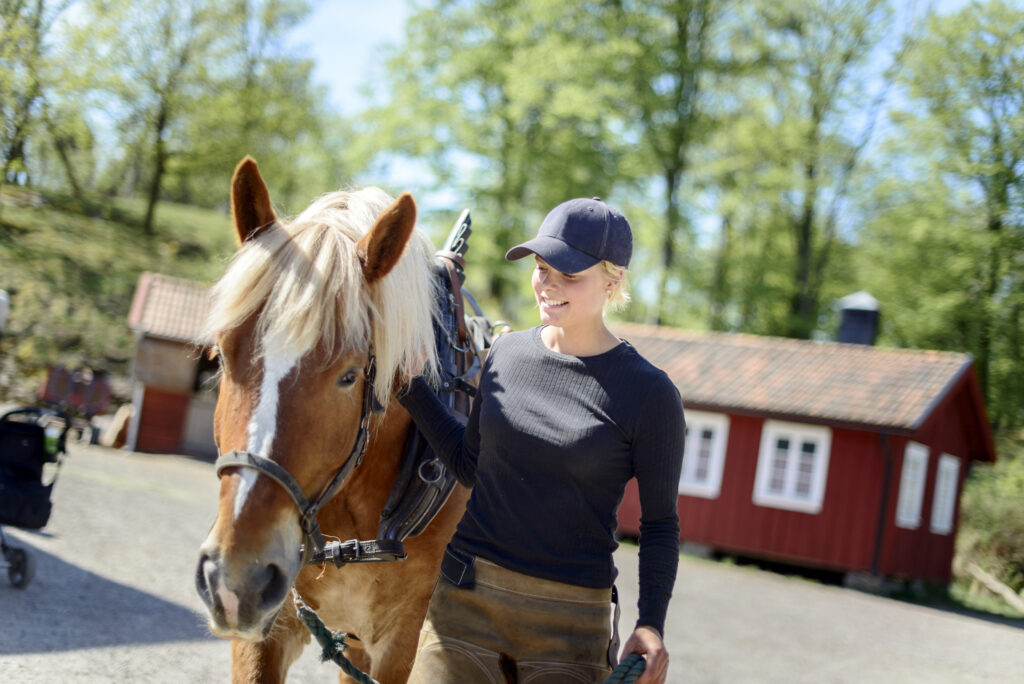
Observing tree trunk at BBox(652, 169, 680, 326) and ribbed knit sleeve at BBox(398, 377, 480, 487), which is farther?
tree trunk at BBox(652, 169, 680, 326)

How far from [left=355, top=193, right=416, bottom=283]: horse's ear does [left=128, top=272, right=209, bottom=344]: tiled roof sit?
54.8ft

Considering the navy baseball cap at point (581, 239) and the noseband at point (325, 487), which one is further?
the navy baseball cap at point (581, 239)

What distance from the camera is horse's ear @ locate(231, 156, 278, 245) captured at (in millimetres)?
2197

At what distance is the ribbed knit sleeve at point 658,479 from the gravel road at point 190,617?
126cm

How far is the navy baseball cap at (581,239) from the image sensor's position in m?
2.15

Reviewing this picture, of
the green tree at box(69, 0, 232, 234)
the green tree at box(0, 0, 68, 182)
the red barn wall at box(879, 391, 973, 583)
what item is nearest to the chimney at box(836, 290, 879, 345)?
the red barn wall at box(879, 391, 973, 583)

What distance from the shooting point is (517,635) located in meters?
2.12

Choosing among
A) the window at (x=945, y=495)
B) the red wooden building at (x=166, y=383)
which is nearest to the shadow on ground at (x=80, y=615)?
the red wooden building at (x=166, y=383)

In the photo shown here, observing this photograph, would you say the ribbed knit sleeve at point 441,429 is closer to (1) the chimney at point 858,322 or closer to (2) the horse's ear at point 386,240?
(2) the horse's ear at point 386,240

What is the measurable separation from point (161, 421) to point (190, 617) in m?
13.1

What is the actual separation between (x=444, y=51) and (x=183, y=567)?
1962cm

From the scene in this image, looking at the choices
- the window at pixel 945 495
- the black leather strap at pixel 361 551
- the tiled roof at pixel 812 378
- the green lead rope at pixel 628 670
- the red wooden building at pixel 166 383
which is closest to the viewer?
the green lead rope at pixel 628 670

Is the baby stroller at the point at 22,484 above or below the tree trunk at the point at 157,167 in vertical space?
below

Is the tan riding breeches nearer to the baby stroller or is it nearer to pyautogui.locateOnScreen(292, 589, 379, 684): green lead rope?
pyautogui.locateOnScreen(292, 589, 379, 684): green lead rope
